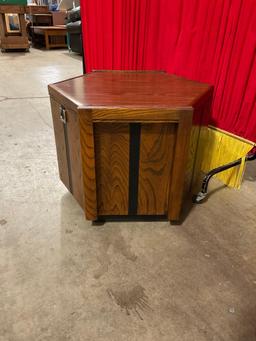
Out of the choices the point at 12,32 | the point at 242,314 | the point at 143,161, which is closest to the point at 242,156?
the point at 143,161

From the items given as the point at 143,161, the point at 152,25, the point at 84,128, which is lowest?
the point at 143,161

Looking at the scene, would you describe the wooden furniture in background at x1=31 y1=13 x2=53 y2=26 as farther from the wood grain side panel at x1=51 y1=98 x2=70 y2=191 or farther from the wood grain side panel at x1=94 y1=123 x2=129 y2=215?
the wood grain side panel at x1=94 y1=123 x2=129 y2=215

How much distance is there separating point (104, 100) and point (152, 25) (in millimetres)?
706

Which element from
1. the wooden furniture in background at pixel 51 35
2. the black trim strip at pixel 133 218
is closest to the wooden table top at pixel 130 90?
the black trim strip at pixel 133 218

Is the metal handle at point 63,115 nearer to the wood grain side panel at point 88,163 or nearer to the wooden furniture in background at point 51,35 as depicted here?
the wood grain side panel at point 88,163

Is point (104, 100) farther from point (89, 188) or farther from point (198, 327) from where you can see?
point (198, 327)

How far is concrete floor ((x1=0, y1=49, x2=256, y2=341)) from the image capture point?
66cm

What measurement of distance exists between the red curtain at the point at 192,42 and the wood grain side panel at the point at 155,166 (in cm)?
45

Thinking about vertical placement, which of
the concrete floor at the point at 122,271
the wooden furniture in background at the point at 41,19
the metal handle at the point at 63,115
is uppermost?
the wooden furniture in background at the point at 41,19

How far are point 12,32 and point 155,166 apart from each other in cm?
506

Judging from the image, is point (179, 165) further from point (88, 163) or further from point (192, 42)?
point (192, 42)

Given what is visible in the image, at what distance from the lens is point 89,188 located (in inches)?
33.8

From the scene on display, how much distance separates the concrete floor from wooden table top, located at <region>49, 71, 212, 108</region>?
1.48ft

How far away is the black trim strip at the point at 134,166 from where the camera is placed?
78 centimetres
